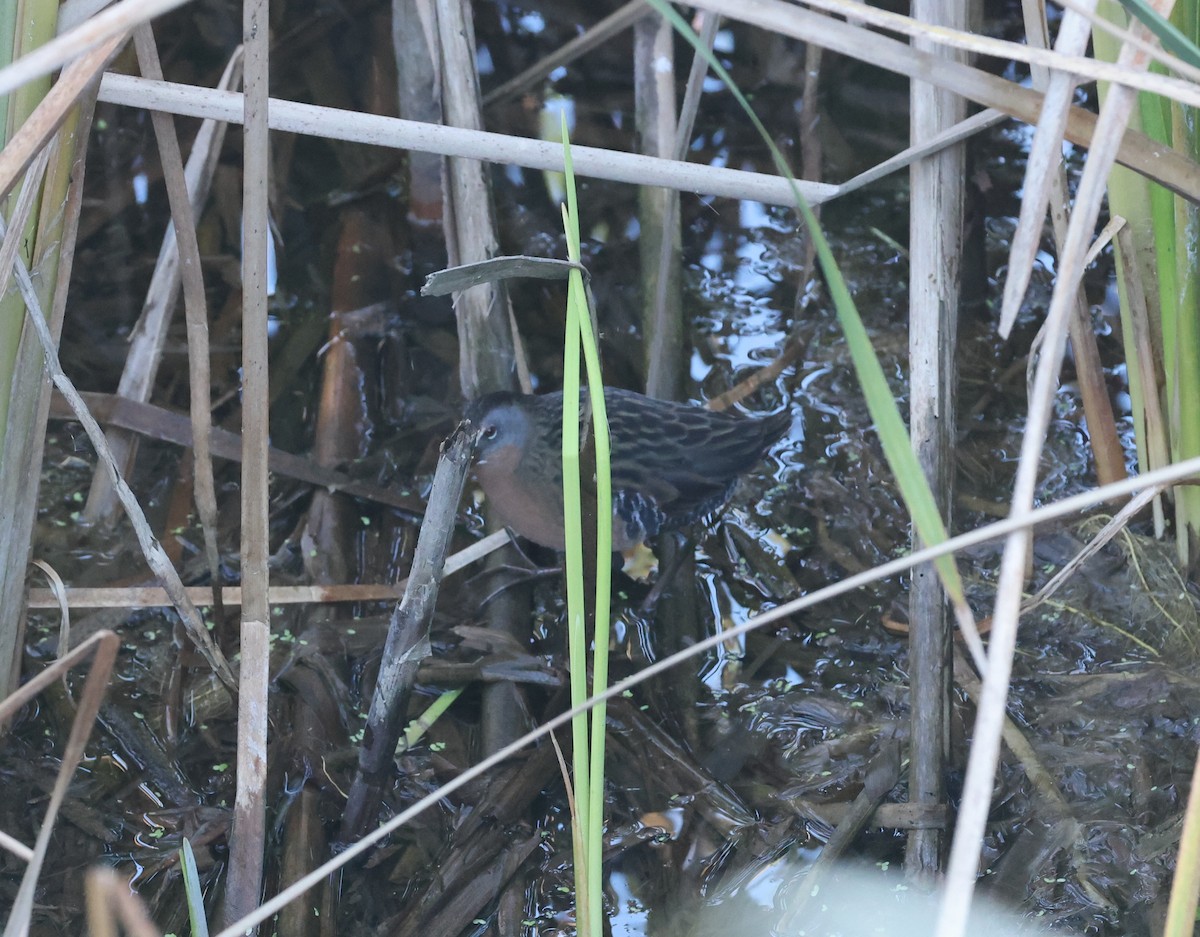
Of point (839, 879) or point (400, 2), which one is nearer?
point (839, 879)

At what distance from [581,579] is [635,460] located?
131cm

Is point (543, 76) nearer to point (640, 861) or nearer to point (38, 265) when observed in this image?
point (38, 265)

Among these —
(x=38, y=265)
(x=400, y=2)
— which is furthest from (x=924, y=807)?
(x=400, y=2)

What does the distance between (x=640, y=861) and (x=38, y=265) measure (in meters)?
1.35

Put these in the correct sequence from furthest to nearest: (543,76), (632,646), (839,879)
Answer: (543,76) < (632,646) < (839,879)

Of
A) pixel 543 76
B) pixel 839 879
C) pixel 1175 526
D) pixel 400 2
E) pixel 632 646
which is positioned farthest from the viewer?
pixel 543 76

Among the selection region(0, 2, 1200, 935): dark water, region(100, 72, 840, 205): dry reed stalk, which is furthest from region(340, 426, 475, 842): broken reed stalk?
region(100, 72, 840, 205): dry reed stalk

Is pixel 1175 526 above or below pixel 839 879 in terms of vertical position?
above

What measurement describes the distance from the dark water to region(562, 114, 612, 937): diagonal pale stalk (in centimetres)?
54

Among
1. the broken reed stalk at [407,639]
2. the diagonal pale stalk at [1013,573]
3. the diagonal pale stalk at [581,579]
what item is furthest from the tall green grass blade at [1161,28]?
the broken reed stalk at [407,639]

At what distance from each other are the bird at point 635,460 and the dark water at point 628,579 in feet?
0.46

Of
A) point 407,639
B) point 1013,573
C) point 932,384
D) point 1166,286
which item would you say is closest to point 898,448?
point 1013,573

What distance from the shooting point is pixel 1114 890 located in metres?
1.75

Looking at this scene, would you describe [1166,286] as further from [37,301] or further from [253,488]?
[37,301]
